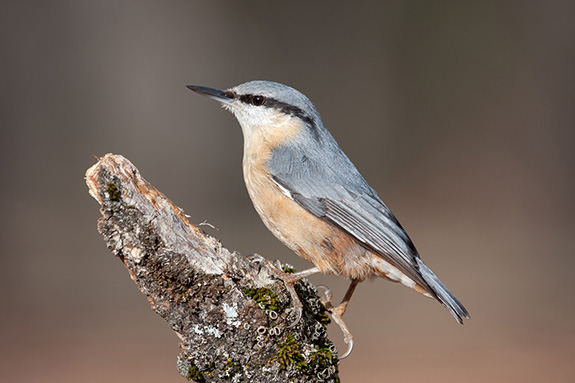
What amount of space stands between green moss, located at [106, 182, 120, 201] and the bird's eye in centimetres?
110

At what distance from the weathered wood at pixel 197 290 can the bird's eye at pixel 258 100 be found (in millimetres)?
973

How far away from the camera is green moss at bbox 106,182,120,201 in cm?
175

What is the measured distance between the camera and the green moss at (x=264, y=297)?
1851 mm

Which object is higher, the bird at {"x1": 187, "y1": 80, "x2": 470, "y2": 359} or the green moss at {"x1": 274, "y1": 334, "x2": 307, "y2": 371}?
the bird at {"x1": 187, "y1": 80, "x2": 470, "y2": 359}

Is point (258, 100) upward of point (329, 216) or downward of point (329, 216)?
upward

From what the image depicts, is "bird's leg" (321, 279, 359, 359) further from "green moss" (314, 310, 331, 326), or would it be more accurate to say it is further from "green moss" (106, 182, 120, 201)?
"green moss" (106, 182, 120, 201)

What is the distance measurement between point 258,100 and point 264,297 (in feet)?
3.79

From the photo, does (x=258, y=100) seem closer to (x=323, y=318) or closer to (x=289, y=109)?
(x=289, y=109)

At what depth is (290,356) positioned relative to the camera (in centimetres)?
186

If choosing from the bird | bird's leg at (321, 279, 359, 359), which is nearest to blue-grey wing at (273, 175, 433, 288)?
the bird

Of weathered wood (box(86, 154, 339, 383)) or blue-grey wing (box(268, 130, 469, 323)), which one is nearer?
weathered wood (box(86, 154, 339, 383))

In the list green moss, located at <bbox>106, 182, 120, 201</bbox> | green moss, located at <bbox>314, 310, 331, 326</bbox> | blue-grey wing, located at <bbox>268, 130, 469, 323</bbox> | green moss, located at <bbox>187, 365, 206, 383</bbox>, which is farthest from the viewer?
blue-grey wing, located at <bbox>268, 130, 469, 323</bbox>

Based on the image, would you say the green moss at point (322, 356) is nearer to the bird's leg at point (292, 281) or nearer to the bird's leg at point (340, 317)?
the bird's leg at point (292, 281)

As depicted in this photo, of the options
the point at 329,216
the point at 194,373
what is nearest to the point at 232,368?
the point at 194,373
